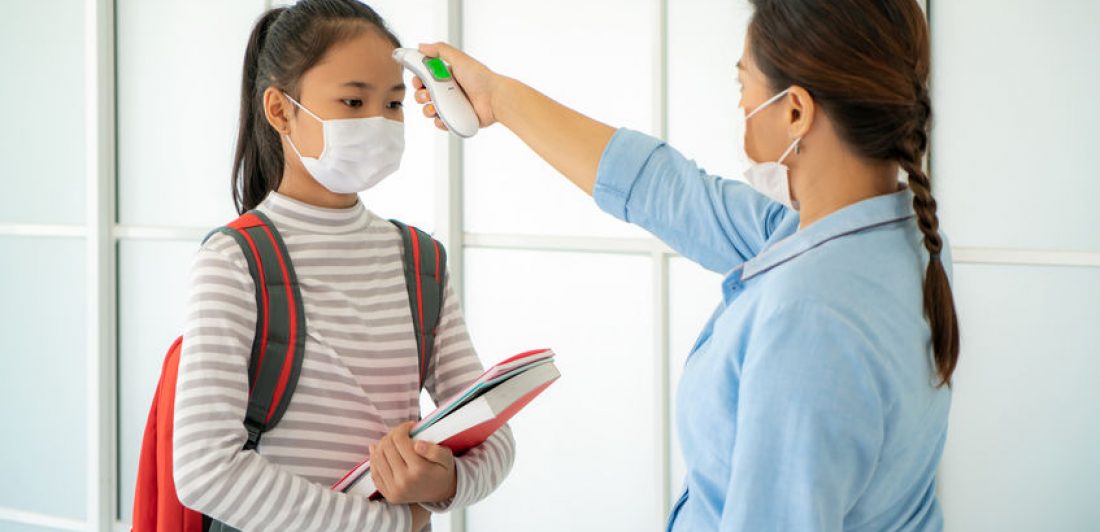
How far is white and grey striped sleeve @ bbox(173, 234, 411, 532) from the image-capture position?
120cm

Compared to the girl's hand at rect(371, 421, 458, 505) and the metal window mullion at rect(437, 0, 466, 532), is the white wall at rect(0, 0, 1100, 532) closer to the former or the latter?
the metal window mullion at rect(437, 0, 466, 532)

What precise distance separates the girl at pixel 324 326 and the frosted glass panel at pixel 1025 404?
93 centimetres

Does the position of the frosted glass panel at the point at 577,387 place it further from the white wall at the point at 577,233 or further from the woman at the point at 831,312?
the woman at the point at 831,312

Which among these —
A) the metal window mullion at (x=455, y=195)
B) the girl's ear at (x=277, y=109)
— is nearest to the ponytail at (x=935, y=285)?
the girl's ear at (x=277, y=109)

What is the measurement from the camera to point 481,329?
7.94ft

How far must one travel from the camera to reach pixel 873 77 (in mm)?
963

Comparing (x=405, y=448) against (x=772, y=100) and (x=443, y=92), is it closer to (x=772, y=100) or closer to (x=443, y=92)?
(x=443, y=92)

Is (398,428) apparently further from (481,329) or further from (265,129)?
(481,329)

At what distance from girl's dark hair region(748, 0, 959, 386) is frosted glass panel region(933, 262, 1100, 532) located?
94cm

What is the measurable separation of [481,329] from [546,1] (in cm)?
74

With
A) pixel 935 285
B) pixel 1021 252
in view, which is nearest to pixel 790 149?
pixel 935 285

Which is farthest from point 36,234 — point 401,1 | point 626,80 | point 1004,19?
point 1004,19

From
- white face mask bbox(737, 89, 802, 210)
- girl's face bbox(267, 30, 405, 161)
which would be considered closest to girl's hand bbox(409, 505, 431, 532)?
girl's face bbox(267, 30, 405, 161)

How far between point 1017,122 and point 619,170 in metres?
0.90
